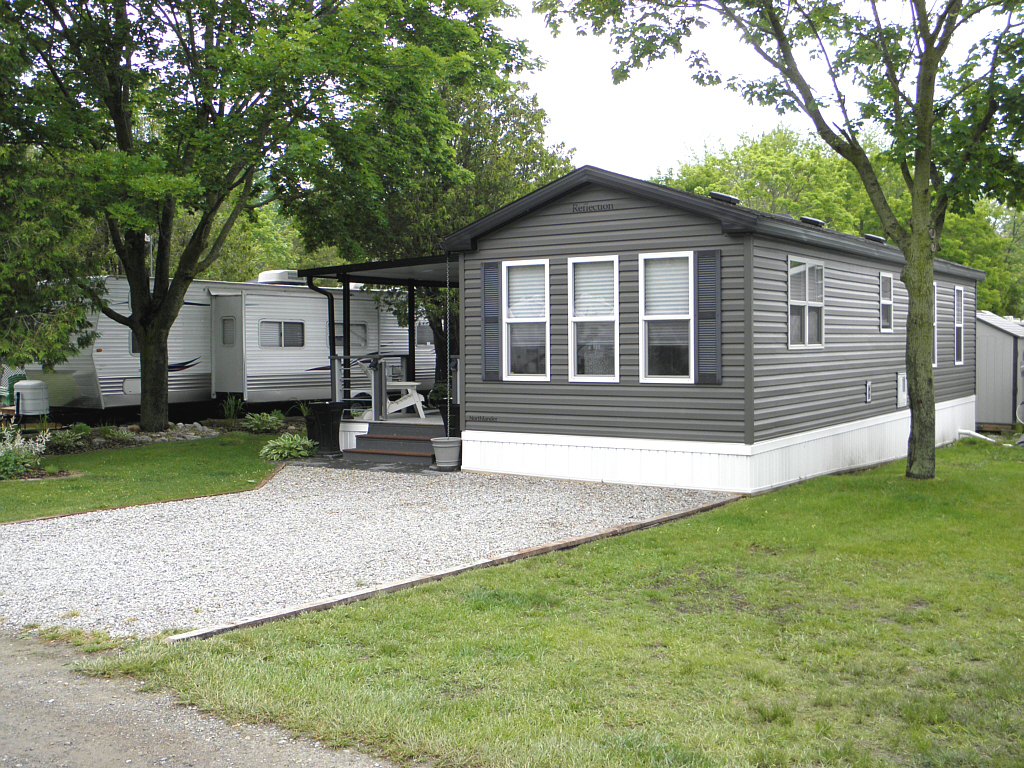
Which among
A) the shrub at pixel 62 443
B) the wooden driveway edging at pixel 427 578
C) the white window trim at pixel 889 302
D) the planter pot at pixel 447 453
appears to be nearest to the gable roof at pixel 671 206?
the white window trim at pixel 889 302

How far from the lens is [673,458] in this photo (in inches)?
433

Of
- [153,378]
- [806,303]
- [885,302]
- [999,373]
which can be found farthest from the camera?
[999,373]

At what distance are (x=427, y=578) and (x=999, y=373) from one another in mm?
16066

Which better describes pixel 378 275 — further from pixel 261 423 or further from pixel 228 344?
pixel 228 344

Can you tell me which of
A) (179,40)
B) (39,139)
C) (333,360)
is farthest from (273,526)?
(179,40)

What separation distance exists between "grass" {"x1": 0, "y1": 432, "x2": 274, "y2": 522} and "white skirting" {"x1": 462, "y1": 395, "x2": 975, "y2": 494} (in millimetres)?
3190

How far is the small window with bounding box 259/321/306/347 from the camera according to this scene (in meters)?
19.2

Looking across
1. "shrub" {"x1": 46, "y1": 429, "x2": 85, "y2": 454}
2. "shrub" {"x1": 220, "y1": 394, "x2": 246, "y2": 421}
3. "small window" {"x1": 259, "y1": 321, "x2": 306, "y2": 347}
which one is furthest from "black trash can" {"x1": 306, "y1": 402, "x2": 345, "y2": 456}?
"shrub" {"x1": 220, "y1": 394, "x2": 246, "y2": 421}

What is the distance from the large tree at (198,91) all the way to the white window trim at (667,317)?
219 inches

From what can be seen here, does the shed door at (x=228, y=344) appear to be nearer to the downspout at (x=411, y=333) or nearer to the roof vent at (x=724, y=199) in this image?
the downspout at (x=411, y=333)

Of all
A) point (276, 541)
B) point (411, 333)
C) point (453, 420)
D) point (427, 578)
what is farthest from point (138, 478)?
Result: point (427, 578)

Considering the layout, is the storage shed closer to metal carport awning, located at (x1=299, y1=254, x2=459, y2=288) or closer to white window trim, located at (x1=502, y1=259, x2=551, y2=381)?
metal carport awning, located at (x1=299, y1=254, x2=459, y2=288)

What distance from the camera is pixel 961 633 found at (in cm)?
531

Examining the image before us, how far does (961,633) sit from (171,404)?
657 inches
